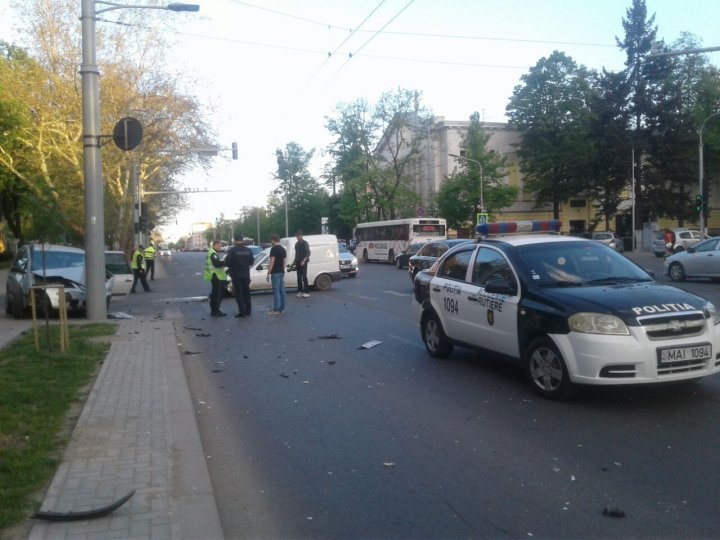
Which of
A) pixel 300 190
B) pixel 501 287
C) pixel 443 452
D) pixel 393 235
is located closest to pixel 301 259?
pixel 501 287

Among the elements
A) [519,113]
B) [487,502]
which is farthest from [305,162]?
[487,502]

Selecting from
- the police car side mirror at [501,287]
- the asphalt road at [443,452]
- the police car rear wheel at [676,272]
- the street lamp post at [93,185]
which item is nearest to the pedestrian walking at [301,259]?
the street lamp post at [93,185]

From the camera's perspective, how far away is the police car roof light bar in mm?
9758

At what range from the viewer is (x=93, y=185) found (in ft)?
51.1

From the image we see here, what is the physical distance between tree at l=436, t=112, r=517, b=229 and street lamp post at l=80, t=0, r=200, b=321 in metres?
43.5

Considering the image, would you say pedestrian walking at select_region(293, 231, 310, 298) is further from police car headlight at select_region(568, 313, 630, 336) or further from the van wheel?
police car headlight at select_region(568, 313, 630, 336)

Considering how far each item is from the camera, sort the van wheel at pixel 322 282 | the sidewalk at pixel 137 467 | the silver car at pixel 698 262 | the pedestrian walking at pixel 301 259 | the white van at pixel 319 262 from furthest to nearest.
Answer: the van wheel at pixel 322 282, the white van at pixel 319 262, the silver car at pixel 698 262, the pedestrian walking at pixel 301 259, the sidewalk at pixel 137 467

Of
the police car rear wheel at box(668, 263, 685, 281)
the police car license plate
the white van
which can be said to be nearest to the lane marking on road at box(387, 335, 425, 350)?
the police car license plate

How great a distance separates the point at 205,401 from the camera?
8078 millimetres

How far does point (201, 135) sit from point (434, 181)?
37.9 m

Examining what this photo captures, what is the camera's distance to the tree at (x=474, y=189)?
2275 inches

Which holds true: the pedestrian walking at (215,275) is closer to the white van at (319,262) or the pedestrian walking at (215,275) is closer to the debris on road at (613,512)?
the white van at (319,262)

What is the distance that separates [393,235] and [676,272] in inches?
1007

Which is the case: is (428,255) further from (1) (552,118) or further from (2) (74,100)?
(1) (552,118)
